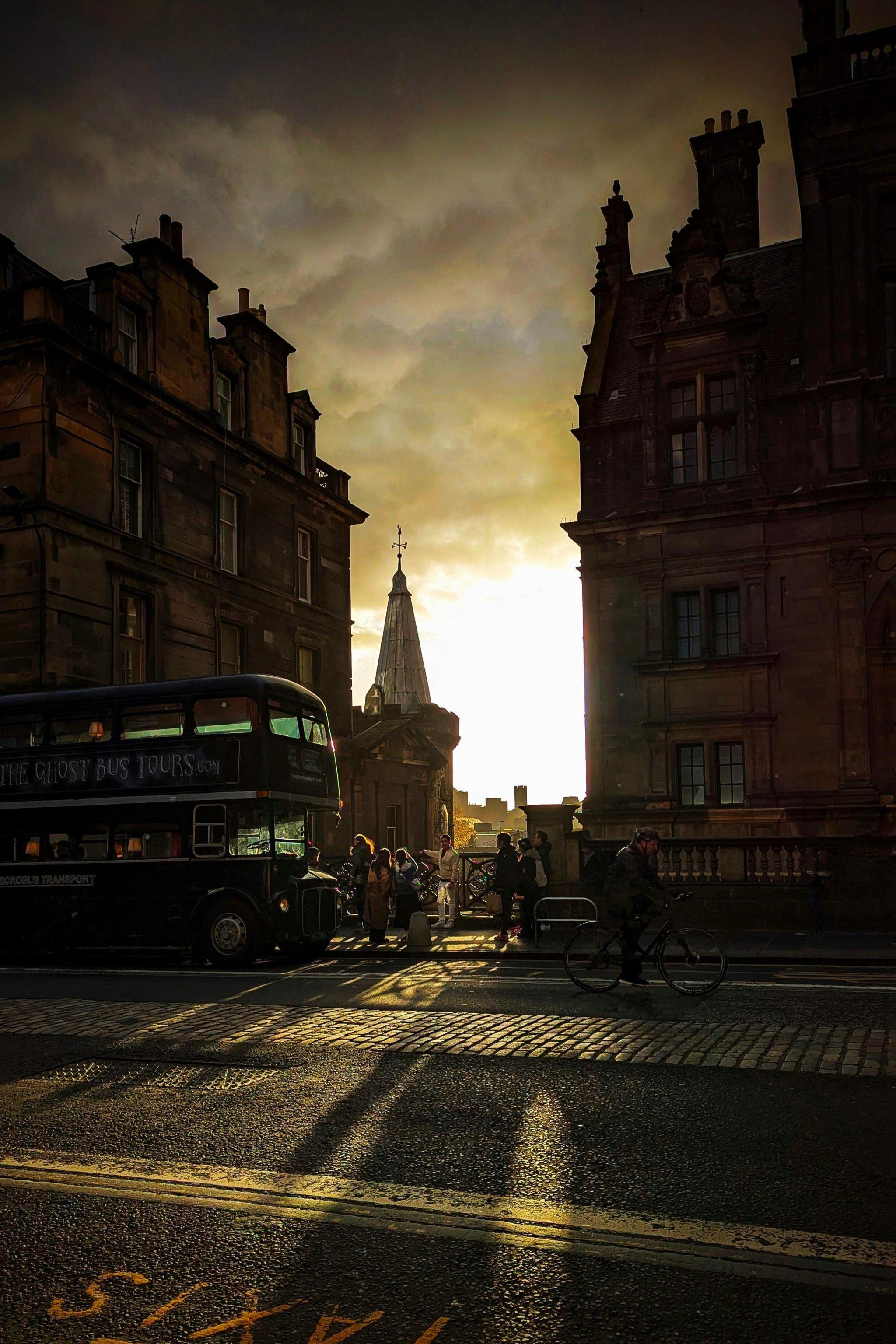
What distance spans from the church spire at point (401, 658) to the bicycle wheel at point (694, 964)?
56.1 metres

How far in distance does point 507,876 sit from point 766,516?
12.0 metres

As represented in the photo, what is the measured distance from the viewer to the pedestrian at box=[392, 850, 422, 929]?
880 inches

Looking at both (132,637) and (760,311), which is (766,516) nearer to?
(760,311)

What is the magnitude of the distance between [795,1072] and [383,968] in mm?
8858

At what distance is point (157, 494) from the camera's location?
98.6 feet

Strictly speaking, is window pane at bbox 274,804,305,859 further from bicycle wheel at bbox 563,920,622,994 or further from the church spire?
the church spire

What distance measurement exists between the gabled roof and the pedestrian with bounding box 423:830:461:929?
44.0 ft

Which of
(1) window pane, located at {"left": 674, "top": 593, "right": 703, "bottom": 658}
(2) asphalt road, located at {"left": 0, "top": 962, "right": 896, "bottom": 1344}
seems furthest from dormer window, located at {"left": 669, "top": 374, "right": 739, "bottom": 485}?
(2) asphalt road, located at {"left": 0, "top": 962, "right": 896, "bottom": 1344}

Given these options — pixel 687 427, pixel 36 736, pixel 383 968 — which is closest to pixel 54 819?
pixel 36 736

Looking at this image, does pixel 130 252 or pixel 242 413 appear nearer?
pixel 130 252

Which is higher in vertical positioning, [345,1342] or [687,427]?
[687,427]

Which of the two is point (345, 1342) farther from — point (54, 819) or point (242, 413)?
point (242, 413)

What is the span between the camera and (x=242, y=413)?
35156 mm

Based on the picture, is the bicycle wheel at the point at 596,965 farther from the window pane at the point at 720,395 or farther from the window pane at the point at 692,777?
the window pane at the point at 720,395
